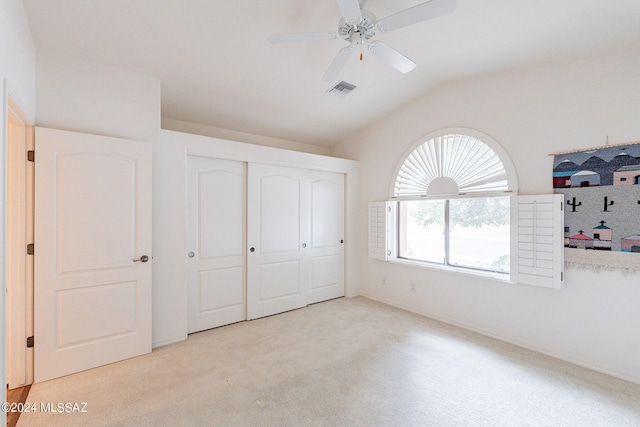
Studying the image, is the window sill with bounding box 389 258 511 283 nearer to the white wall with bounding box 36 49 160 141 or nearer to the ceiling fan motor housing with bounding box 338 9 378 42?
the ceiling fan motor housing with bounding box 338 9 378 42

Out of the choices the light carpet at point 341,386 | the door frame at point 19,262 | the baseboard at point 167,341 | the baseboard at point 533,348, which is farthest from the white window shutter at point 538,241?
the door frame at point 19,262

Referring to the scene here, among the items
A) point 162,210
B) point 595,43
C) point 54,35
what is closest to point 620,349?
point 595,43

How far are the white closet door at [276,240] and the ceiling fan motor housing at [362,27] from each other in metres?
1.95

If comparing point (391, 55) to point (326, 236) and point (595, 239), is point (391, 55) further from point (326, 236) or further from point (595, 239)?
point (326, 236)

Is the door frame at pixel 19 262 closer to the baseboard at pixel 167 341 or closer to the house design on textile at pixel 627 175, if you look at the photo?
the baseboard at pixel 167 341

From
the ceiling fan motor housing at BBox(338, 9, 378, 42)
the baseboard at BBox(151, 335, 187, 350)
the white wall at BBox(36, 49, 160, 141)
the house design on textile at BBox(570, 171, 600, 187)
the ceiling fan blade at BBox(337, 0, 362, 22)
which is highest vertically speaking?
the ceiling fan motor housing at BBox(338, 9, 378, 42)

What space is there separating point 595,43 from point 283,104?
118 inches

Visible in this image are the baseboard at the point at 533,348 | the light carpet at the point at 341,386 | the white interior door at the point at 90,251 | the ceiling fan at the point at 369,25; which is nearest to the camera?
the ceiling fan at the point at 369,25

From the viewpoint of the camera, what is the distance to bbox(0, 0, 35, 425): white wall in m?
1.60

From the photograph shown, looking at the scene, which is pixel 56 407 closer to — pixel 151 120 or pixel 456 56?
pixel 151 120

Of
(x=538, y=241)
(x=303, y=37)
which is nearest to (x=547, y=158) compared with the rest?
(x=538, y=241)

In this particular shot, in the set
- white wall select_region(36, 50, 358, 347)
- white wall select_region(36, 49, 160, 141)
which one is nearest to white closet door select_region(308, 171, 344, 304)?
white wall select_region(36, 50, 358, 347)

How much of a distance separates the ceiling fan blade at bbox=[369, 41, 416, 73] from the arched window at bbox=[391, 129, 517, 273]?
147 centimetres

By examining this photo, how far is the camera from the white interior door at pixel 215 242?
127 inches
